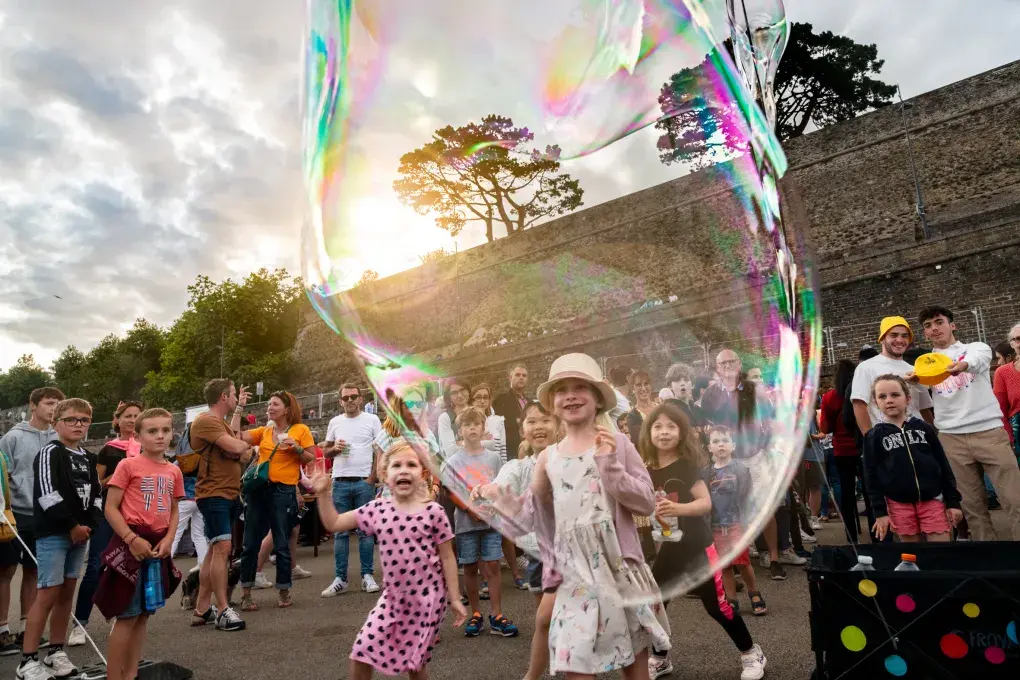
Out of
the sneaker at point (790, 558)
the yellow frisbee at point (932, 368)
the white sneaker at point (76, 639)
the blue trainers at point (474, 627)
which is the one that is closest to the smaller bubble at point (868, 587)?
the yellow frisbee at point (932, 368)

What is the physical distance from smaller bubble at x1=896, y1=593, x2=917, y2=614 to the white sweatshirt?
2281mm

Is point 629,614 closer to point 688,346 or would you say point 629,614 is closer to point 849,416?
point 688,346

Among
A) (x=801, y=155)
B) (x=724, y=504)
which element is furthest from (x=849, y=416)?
(x=801, y=155)

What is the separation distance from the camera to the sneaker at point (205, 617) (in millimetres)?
5277

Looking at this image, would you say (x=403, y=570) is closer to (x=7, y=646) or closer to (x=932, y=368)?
(x=932, y=368)

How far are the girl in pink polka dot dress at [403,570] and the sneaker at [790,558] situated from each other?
387cm

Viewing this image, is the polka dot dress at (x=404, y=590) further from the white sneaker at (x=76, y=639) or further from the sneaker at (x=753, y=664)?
the white sneaker at (x=76, y=639)

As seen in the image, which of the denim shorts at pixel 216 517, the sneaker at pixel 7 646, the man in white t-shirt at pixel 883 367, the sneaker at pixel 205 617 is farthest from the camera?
the sneaker at pixel 205 617

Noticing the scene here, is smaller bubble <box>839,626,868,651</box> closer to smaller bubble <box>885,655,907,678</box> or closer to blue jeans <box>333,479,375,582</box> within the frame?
smaller bubble <box>885,655,907,678</box>

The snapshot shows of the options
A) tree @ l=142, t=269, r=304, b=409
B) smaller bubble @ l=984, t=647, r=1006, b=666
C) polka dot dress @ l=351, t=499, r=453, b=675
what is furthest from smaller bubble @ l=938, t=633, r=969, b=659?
tree @ l=142, t=269, r=304, b=409

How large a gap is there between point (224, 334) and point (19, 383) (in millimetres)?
39688

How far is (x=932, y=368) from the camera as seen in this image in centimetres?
420

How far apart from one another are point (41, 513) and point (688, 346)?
393 cm

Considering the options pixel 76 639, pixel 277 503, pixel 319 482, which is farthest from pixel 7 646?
pixel 319 482
